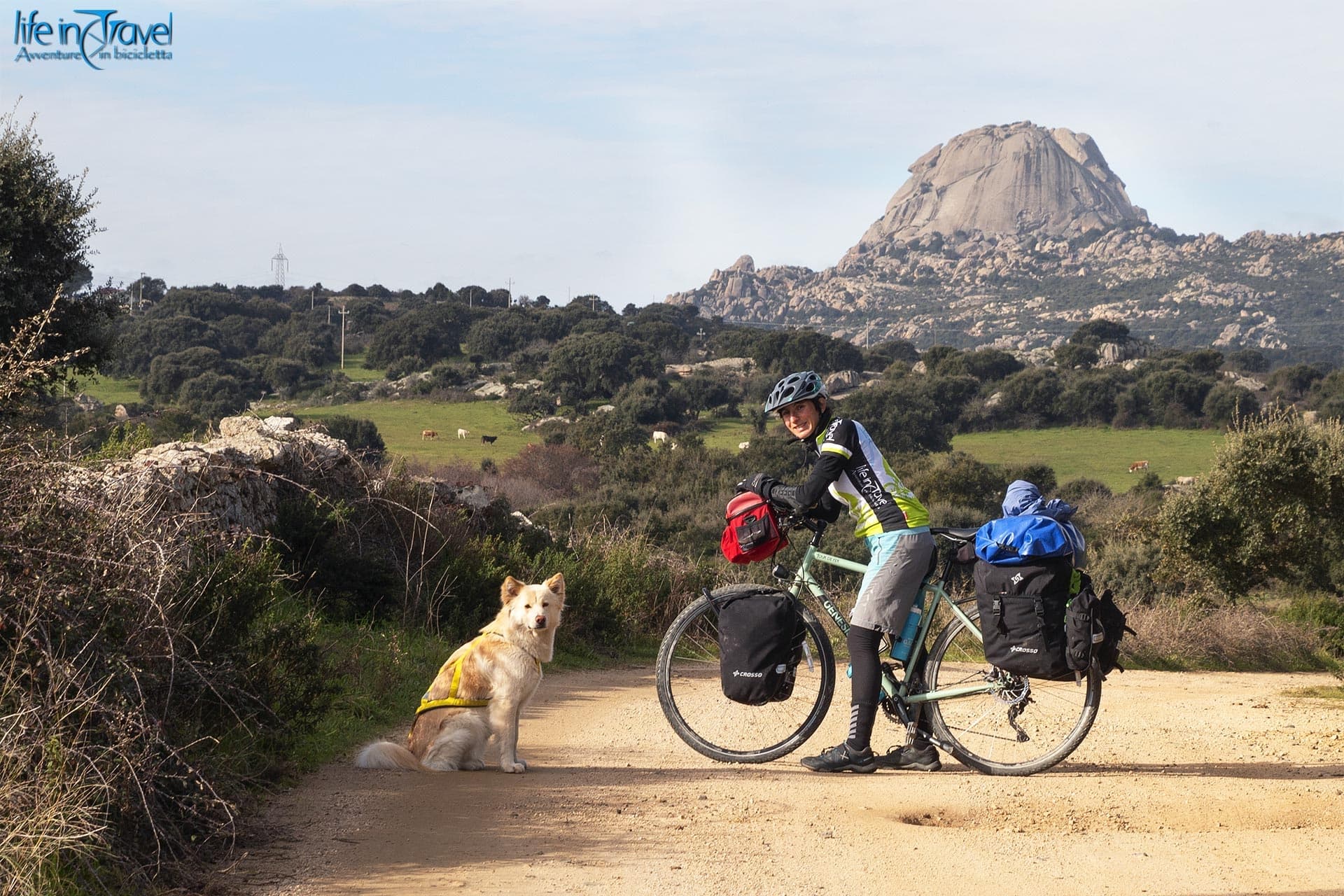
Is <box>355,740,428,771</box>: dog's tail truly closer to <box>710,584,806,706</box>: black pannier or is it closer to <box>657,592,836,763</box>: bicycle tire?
<box>657,592,836,763</box>: bicycle tire

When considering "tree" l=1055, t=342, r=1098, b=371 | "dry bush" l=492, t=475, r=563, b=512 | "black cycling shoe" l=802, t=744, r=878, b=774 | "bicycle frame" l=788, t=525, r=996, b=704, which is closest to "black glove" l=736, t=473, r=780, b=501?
→ "bicycle frame" l=788, t=525, r=996, b=704

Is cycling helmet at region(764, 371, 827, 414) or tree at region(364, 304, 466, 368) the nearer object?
cycling helmet at region(764, 371, 827, 414)

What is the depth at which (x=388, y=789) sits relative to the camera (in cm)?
614

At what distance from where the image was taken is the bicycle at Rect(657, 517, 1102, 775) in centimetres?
648

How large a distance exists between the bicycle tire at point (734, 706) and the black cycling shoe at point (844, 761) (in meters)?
0.19

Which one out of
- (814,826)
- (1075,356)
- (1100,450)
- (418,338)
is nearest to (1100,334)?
(1075,356)

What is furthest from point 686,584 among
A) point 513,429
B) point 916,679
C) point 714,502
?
point 513,429

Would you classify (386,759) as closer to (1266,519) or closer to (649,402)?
(1266,519)

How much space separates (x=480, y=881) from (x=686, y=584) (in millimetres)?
10385

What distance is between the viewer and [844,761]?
6477mm

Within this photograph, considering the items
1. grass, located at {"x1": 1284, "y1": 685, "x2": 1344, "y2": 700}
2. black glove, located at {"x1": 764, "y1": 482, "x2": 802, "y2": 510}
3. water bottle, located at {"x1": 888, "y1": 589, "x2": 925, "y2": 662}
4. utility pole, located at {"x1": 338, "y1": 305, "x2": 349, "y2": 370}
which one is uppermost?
utility pole, located at {"x1": 338, "y1": 305, "x2": 349, "y2": 370}

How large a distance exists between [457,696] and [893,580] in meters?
2.37

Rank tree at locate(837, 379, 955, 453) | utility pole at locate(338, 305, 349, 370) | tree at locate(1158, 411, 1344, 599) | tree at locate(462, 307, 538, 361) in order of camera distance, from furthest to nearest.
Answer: tree at locate(462, 307, 538, 361) → utility pole at locate(338, 305, 349, 370) → tree at locate(837, 379, 955, 453) → tree at locate(1158, 411, 1344, 599)

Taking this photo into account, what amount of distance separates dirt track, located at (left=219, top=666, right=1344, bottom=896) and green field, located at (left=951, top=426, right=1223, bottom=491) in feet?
149
